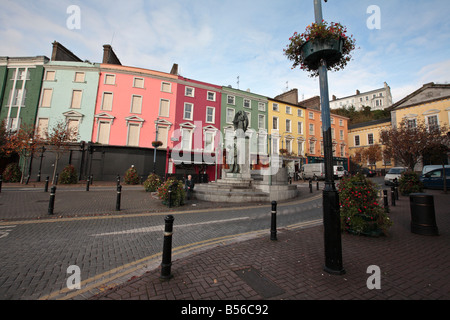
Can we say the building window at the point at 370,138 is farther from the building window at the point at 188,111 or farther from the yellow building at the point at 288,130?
the building window at the point at 188,111

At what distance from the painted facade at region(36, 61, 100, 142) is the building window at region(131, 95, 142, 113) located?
13.7 ft

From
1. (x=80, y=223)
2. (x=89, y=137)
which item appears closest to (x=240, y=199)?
(x=80, y=223)

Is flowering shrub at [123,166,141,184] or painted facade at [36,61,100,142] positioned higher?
painted facade at [36,61,100,142]

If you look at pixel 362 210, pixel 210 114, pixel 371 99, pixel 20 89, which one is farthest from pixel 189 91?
pixel 371 99

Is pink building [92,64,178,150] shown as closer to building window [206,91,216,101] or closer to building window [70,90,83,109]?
building window [70,90,83,109]

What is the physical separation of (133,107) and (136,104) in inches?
21.8

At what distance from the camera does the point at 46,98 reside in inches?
894

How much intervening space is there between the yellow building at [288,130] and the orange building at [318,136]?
1.44 meters

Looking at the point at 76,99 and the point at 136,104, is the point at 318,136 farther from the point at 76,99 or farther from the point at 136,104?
the point at 76,99

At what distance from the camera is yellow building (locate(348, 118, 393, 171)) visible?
118ft

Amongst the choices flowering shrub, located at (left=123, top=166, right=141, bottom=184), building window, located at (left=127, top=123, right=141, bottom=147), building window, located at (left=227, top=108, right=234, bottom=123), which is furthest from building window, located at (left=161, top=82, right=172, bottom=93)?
flowering shrub, located at (left=123, top=166, right=141, bottom=184)

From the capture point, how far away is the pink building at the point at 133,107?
23.2 meters

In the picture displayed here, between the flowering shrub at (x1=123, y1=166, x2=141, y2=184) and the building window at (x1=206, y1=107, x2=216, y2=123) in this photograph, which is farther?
the building window at (x1=206, y1=107, x2=216, y2=123)

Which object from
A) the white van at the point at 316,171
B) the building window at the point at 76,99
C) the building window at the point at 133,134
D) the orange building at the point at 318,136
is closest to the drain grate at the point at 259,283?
the building window at the point at 133,134
